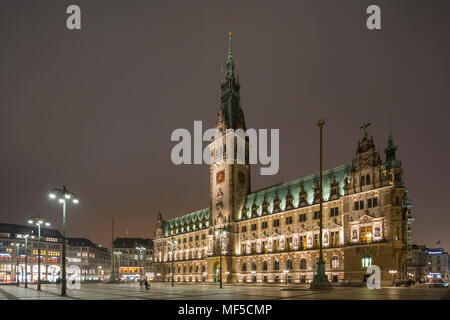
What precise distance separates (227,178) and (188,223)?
112 ft

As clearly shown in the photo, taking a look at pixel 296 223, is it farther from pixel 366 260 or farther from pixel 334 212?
pixel 366 260

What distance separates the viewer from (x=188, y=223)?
129 metres

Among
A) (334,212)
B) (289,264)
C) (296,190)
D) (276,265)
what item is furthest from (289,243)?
(334,212)

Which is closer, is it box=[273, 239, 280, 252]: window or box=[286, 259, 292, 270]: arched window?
box=[286, 259, 292, 270]: arched window

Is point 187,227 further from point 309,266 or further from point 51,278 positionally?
point 51,278

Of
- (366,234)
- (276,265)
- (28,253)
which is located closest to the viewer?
(366,234)

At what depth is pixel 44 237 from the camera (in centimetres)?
18288

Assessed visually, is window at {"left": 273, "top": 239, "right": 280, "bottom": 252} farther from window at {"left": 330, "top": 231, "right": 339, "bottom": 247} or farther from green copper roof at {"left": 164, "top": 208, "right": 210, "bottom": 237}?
green copper roof at {"left": 164, "top": 208, "right": 210, "bottom": 237}

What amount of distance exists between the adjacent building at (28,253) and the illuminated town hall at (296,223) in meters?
74.2

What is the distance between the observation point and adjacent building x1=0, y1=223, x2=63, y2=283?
159625 millimetres

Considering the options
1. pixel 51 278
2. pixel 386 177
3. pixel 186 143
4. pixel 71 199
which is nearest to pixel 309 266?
pixel 386 177

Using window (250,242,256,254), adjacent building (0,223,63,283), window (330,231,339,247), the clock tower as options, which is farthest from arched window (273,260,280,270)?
adjacent building (0,223,63,283)

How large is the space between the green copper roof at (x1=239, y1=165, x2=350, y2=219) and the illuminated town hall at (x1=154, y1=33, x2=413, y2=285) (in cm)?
24

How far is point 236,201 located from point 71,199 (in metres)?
64.3
